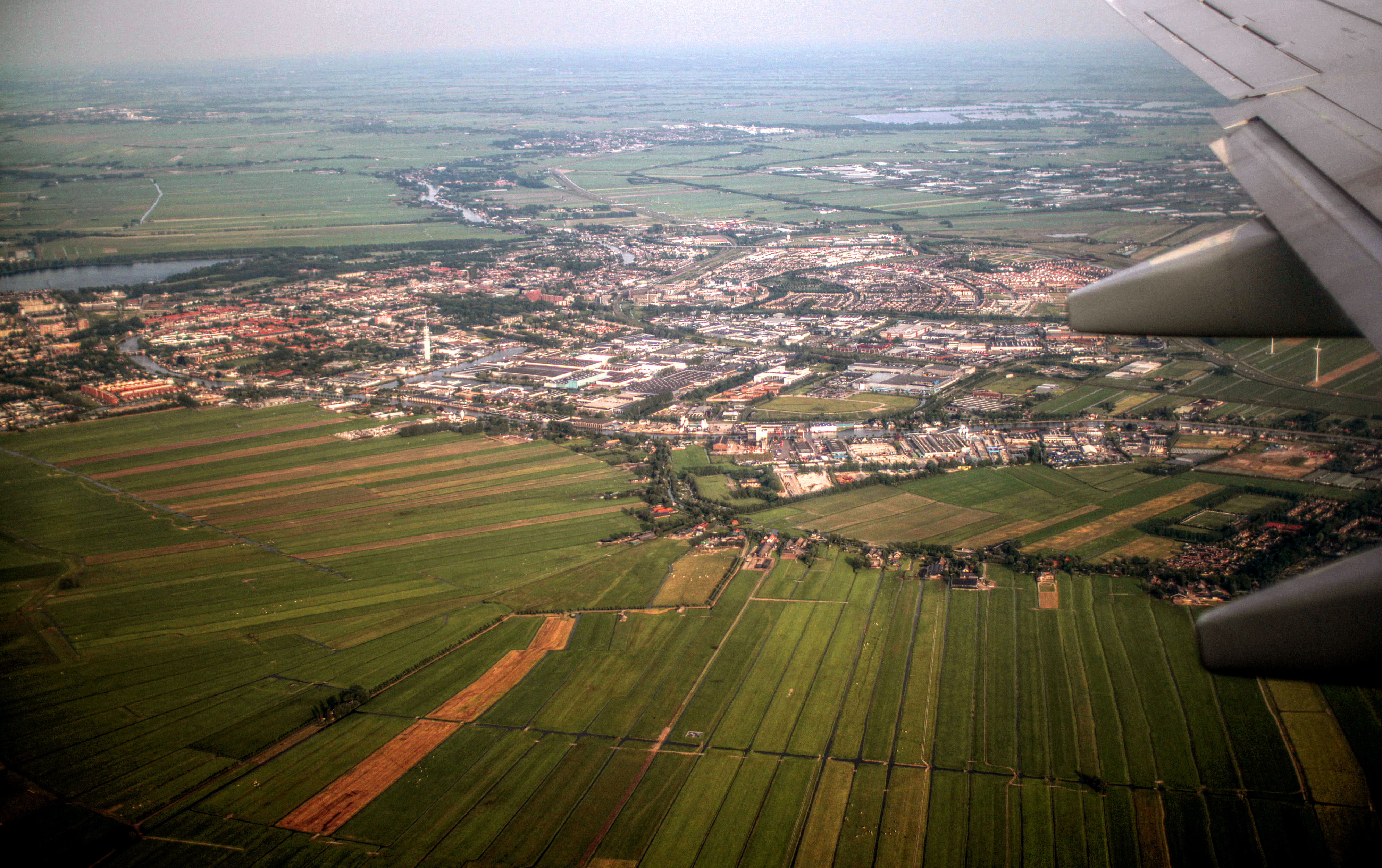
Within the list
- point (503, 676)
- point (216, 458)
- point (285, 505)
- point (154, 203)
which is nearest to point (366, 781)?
point (503, 676)

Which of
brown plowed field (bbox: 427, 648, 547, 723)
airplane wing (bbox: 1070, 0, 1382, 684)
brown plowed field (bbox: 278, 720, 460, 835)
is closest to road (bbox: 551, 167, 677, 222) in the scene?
brown plowed field (bbox: 427, 648, 547, 723)

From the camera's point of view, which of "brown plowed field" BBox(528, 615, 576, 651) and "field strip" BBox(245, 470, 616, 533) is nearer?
"brown plowed field" BBox(528, 615, 576, 651)

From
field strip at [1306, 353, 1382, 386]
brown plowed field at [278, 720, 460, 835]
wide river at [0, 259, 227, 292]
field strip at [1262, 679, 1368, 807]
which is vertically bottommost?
brown plowed field at [278, 720, 460, 835]

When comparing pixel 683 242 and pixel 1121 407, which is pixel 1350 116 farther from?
pixel 683 242

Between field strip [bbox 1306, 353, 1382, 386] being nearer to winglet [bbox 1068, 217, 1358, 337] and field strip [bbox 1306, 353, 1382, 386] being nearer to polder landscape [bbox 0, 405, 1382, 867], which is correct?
polder landscape [bbox 0, 405, 1382, 867]

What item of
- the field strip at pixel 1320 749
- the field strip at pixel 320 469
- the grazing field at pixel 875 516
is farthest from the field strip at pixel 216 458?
the field strip at pixel 1320 749

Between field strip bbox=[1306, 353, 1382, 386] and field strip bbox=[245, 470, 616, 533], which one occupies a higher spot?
field strip bbox=[1306, 353, 1382, 386]

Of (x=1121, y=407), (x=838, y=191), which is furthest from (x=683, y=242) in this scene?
(x=1121, y=407)
